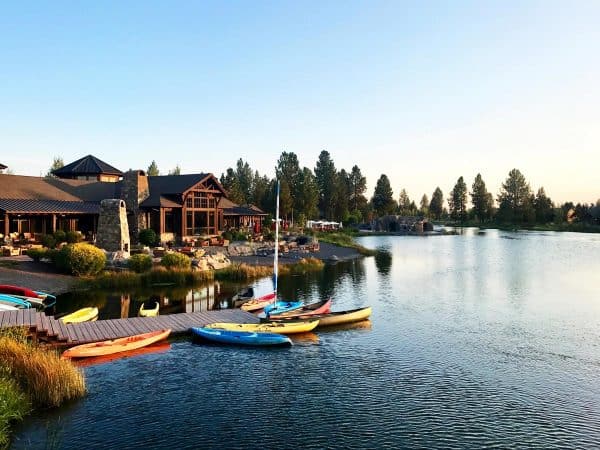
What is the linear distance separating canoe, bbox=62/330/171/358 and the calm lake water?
91cm

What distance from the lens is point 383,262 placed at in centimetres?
5925

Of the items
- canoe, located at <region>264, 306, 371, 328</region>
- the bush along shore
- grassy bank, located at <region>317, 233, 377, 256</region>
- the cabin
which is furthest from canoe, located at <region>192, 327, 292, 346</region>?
grassy bank, located at <region>317, 233, 377, 256</region>

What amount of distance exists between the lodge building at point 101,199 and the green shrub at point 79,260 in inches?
409

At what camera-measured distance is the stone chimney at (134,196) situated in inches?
2083

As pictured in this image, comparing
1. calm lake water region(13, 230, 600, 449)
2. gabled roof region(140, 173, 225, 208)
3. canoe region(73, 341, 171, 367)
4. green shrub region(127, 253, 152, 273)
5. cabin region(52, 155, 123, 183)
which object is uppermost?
cabin region(52, 155, 123, 183)

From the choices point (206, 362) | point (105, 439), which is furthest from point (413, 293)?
point (105, 439)

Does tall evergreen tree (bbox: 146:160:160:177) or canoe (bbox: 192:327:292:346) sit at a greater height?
tall evergreen tree (bbox: 146:160:160:177)

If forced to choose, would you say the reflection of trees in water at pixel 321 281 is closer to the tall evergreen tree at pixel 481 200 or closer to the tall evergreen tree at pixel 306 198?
the tall evergreen tree at pixel 306 198

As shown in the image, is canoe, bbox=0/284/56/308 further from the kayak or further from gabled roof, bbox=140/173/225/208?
gabled roof, bbox=140/173/225/208

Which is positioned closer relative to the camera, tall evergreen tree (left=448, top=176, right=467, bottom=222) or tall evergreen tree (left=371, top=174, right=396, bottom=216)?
tall evergreen tree (left=371, top=174, right=396, bottom=216)

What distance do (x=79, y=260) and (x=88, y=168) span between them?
29366mm

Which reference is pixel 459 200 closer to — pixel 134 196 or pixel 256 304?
pixel 134 196

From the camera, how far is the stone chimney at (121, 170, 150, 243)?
5291cm

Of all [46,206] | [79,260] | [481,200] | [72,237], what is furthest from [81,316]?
[481,200]
